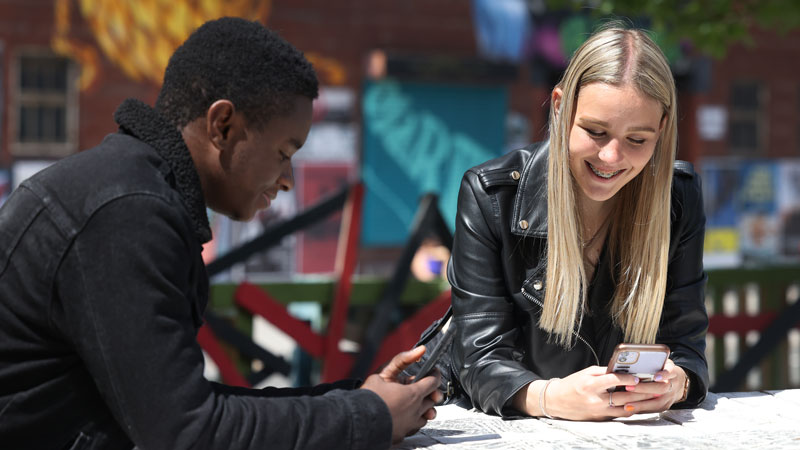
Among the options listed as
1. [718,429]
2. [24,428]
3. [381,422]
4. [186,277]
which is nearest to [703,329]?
[718,429]

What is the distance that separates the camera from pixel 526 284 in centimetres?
247

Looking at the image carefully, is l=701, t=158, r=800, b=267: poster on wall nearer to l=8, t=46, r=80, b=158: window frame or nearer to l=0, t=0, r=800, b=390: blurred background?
l=0, t=0, r=800, b=390: blurred background

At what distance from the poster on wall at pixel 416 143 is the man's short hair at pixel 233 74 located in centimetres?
973

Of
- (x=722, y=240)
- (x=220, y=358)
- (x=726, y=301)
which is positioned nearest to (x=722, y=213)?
(x=722, y=240)

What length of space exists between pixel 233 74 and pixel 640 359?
117 cm

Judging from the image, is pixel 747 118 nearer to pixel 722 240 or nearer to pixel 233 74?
pixel 722 240

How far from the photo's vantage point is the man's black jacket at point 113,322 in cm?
150

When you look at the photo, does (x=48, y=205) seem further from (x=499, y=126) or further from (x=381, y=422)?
(x=499, y=126)

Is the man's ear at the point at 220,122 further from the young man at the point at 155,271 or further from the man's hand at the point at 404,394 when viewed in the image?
the man's hand at the point at 404,394

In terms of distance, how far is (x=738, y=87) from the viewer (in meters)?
13.3

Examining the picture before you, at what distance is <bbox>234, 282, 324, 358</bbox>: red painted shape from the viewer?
16.1ft

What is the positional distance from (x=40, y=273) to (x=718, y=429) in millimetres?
1550

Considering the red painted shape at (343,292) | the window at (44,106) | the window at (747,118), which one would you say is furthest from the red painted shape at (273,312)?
the window at (747,118)

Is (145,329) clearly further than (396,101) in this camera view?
No
